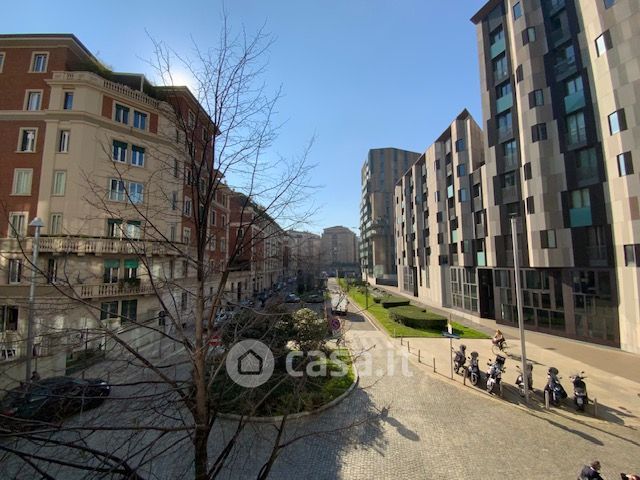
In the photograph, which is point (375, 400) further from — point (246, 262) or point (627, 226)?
point (627, 226)

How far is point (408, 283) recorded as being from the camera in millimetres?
55719

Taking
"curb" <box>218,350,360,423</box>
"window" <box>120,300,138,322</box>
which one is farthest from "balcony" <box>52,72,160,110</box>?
"curb" <box>218,350,360,423</box>

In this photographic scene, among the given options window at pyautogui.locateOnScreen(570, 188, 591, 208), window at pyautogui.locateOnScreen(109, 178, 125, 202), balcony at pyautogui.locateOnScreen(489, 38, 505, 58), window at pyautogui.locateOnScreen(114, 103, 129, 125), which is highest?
balcony at pyautogui.locateOnScreen(489, 38, 505, 58)

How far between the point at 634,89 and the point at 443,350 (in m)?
18.7

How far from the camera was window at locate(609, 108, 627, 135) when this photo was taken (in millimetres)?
18438

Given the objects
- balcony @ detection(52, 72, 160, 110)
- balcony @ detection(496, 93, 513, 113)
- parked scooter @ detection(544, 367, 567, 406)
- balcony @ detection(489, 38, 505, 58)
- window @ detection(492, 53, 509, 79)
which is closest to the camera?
parked scooter @ detection(544, 367, 567, 406)

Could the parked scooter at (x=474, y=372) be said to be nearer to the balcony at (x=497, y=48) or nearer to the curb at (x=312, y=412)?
the curb at (x=312, y=412)

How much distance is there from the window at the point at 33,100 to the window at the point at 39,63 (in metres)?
1.61

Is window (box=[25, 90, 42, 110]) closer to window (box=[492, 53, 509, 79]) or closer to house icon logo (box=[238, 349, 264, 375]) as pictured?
house icon logo (box=[238, 349, 264, 375])

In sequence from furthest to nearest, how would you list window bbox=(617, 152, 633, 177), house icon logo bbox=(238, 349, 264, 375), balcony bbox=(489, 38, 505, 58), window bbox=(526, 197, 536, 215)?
balcony bbox=(489, 38, 505, 58) → window bbox=(526, 197, 536, 215) → window bbox=(617, 152, 633, 177) → house icon logo bbox=(238, 349, 264, 375)

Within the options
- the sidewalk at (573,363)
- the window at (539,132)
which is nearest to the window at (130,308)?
the sidewalk at (573,363)

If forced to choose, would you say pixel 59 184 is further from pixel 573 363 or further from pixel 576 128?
pixel 576 128

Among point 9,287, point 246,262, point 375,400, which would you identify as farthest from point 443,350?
point 9,287

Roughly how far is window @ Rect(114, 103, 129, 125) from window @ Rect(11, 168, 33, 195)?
629 centimetres
